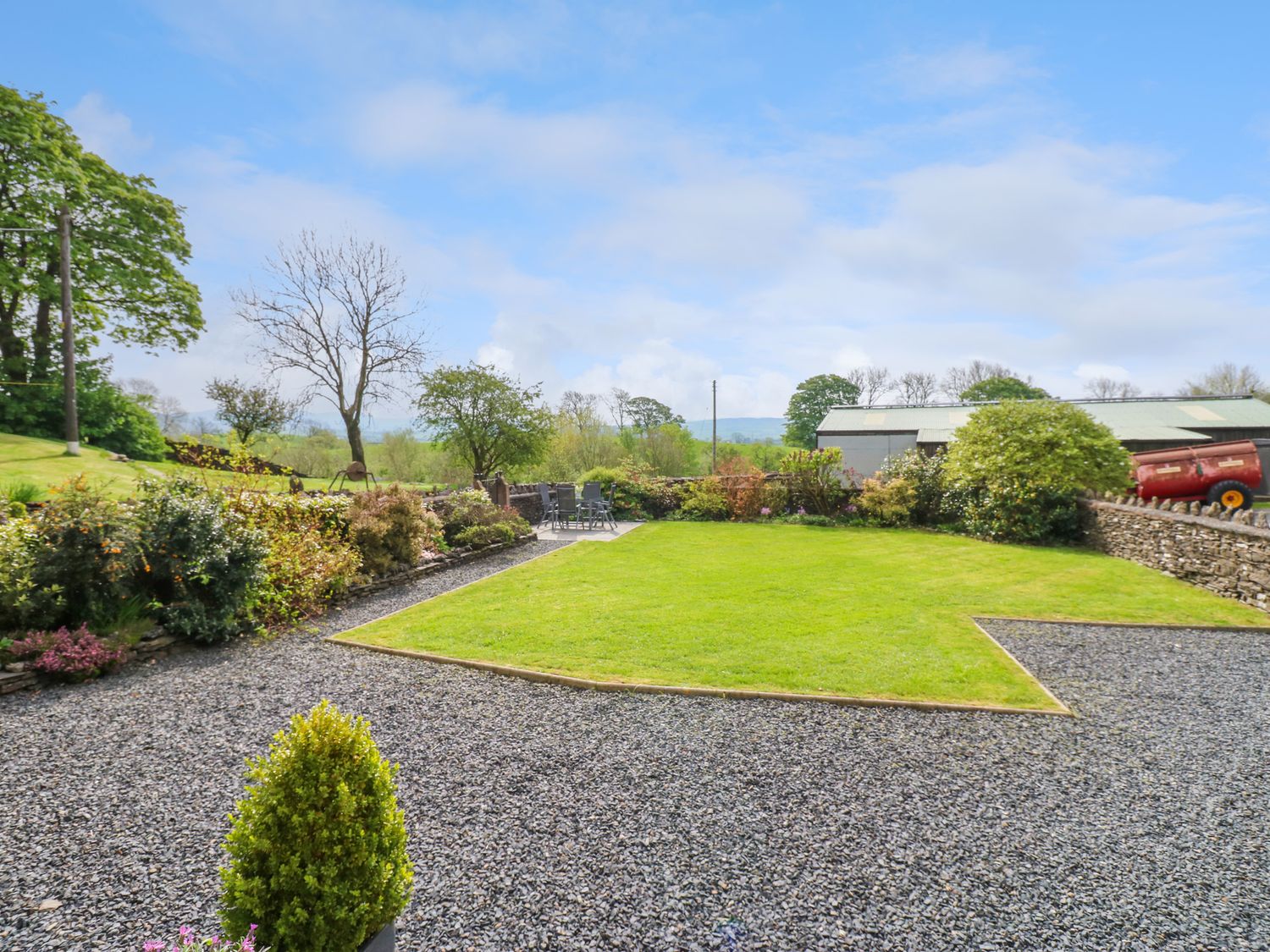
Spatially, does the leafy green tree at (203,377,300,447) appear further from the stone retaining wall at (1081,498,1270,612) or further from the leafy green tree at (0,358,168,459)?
the stone retaining wall at (1081,498,1270,612)

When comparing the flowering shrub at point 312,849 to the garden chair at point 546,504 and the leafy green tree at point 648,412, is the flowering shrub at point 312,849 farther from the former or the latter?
the leafy green tree at point 648,412

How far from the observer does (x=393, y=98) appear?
699cm

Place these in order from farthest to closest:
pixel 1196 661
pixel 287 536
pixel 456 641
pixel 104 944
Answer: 1. pixel 287 536
2. pixel 456 641
3. pixel 1196 661
4. pixel 104 944

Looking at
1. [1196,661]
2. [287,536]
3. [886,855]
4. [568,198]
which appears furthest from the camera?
[568,198]

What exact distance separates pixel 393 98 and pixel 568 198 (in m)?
3.48

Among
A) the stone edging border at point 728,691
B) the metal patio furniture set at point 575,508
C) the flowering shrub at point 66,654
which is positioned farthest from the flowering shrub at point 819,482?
the flowering shrub at point 66,654

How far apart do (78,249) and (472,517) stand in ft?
41.4

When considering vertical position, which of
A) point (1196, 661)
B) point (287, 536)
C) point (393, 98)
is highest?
point (393, 98)

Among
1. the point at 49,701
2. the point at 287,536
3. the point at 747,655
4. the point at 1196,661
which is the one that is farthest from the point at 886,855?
the point at 287,536

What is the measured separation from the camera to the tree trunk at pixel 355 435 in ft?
75.0

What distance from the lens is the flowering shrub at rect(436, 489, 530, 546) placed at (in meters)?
10.5

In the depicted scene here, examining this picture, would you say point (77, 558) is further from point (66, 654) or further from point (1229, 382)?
point (1229, 382)

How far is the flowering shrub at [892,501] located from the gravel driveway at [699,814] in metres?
9.39

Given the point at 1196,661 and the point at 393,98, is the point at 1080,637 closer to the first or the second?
the point at 1196,661
